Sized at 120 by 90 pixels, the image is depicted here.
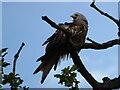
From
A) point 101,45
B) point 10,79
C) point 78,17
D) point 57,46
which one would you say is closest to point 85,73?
point 101,45

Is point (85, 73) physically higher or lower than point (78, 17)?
lower

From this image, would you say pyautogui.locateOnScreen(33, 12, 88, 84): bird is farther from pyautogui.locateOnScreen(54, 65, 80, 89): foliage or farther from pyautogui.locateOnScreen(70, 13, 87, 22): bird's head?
pyautogui.locateOnScreen(54, 65, 80, 89): foliage

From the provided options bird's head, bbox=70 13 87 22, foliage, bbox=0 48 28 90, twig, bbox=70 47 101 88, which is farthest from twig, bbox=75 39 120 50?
bird's head, bbox=70 13 87 22

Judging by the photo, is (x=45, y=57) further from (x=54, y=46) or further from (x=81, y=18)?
(x=81, y=18)

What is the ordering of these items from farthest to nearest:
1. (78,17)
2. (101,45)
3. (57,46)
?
(78,17), (57,46), (101,45)

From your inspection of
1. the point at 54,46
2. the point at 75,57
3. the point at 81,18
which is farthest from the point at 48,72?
the point at 81,18

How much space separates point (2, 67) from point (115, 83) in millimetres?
1623

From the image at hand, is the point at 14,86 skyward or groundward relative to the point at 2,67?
groundward

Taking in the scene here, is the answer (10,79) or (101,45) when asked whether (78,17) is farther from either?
(10,79)

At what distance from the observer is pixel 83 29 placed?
7.03 m

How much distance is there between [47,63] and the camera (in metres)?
5.58

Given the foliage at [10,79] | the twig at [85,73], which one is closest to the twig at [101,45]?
the twig at [85,73]

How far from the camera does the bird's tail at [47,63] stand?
511cm

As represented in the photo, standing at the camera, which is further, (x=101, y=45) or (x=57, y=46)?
(x=57, y=46)
